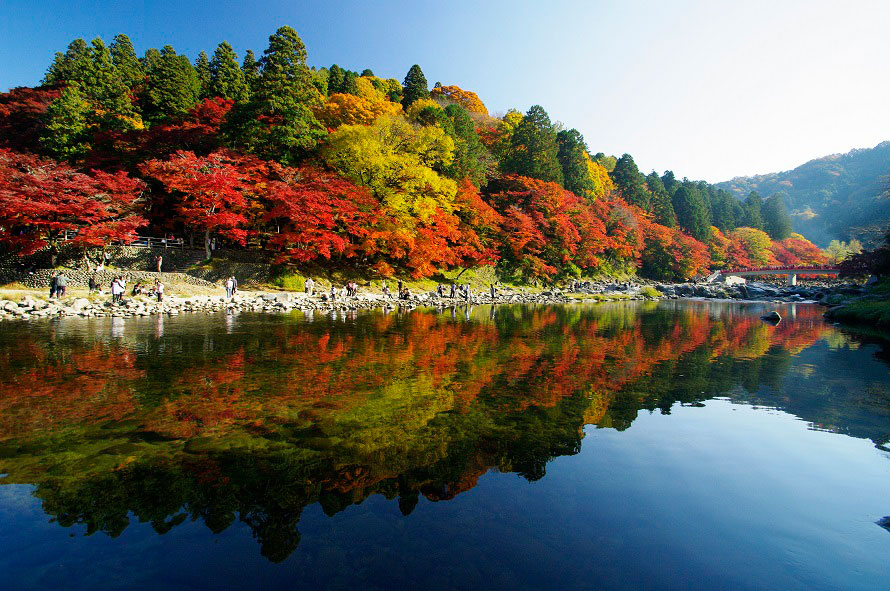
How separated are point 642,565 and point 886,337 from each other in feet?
70.9

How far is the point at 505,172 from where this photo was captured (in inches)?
1919

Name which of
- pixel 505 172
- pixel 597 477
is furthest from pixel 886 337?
pixel 505 172

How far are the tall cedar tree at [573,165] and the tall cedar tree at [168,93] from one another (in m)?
41.3

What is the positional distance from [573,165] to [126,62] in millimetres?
53469

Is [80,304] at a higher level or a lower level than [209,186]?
lower

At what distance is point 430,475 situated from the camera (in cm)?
455

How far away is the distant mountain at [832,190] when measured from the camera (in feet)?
349

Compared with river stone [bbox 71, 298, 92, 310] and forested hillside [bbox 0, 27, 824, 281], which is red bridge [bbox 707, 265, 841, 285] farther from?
river stone [bbox 71, 298, 92, 310]

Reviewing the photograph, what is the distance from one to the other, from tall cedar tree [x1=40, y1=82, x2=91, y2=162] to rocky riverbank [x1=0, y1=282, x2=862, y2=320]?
19105mm

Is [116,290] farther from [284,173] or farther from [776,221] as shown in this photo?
[776,221]

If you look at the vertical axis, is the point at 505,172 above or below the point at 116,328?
above

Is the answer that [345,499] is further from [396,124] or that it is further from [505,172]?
[505,172]

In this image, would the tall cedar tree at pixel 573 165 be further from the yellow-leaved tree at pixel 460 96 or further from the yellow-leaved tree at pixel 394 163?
the yellow-leaved tree at pixel 394 163

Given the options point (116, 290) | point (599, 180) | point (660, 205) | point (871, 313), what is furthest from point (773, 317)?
point (660, 205)
